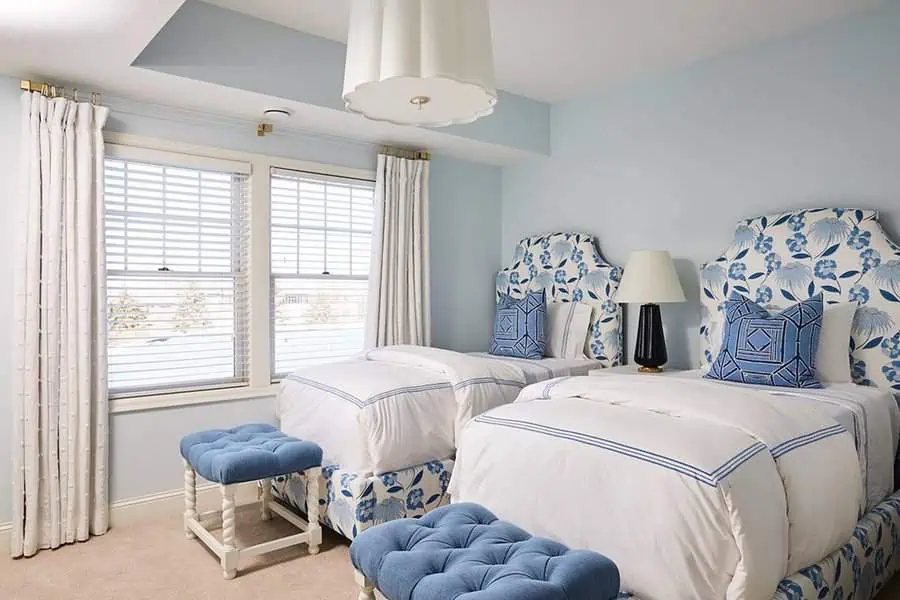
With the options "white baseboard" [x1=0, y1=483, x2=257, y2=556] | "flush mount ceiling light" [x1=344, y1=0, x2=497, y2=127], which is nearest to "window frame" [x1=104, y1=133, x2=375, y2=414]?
"white baseboard" [x1=0, y1=483, x2=257, y2=556]

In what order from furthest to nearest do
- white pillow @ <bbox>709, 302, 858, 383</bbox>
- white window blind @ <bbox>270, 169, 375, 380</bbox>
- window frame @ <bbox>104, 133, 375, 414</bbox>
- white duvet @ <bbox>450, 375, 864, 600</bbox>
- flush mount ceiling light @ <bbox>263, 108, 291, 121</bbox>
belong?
1. white window blind @ <bbox>270, 169, 375, 380</bbox>
2. window frame @ <bbox>104, 133, 375, 414</bbox>
3. flush mount ceiling light @ <bbox>263, 108, 291, 121</bbox>
4. white pillow @ <bbox>709, 302, 858, 383</bbox>
5. white duvet @ <bbox>450, 375, 864, 600</bbox>

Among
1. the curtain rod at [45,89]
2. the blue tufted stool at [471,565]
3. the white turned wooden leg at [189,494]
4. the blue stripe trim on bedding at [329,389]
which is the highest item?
the curtain rod at [45,89]

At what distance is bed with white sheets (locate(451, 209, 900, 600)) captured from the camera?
5.67 ft

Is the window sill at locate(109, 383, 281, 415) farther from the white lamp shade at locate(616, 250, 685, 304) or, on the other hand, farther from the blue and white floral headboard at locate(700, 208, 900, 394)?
the blue and white floral headboard at locate(700, 208, 900, 394)

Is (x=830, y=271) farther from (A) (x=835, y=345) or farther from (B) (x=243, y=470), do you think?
(B) (x=243, y=470)

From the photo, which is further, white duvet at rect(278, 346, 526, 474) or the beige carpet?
white duvet at rect(278, 346, 526, 474)

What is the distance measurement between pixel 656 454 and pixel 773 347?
1.42 metres

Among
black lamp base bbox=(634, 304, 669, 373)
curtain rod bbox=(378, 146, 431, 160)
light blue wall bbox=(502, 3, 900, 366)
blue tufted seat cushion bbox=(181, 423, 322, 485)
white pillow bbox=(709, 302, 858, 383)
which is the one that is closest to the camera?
blue tufted seat cushion bbox=(181, 423, 322, 485)

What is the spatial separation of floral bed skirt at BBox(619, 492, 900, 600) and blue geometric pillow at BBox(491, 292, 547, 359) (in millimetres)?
2057

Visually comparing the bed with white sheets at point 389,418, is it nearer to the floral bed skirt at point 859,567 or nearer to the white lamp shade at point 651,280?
the white lamp shade at point 651,280

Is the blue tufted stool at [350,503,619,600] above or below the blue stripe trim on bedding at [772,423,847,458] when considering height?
below

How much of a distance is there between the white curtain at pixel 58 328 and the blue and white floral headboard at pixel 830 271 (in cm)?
317

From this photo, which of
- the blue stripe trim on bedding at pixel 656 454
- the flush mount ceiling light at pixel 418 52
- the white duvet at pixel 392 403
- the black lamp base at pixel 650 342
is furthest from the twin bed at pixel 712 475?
the flush mount ceiling light at pixel 418 52

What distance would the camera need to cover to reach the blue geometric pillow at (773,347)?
2.90m
